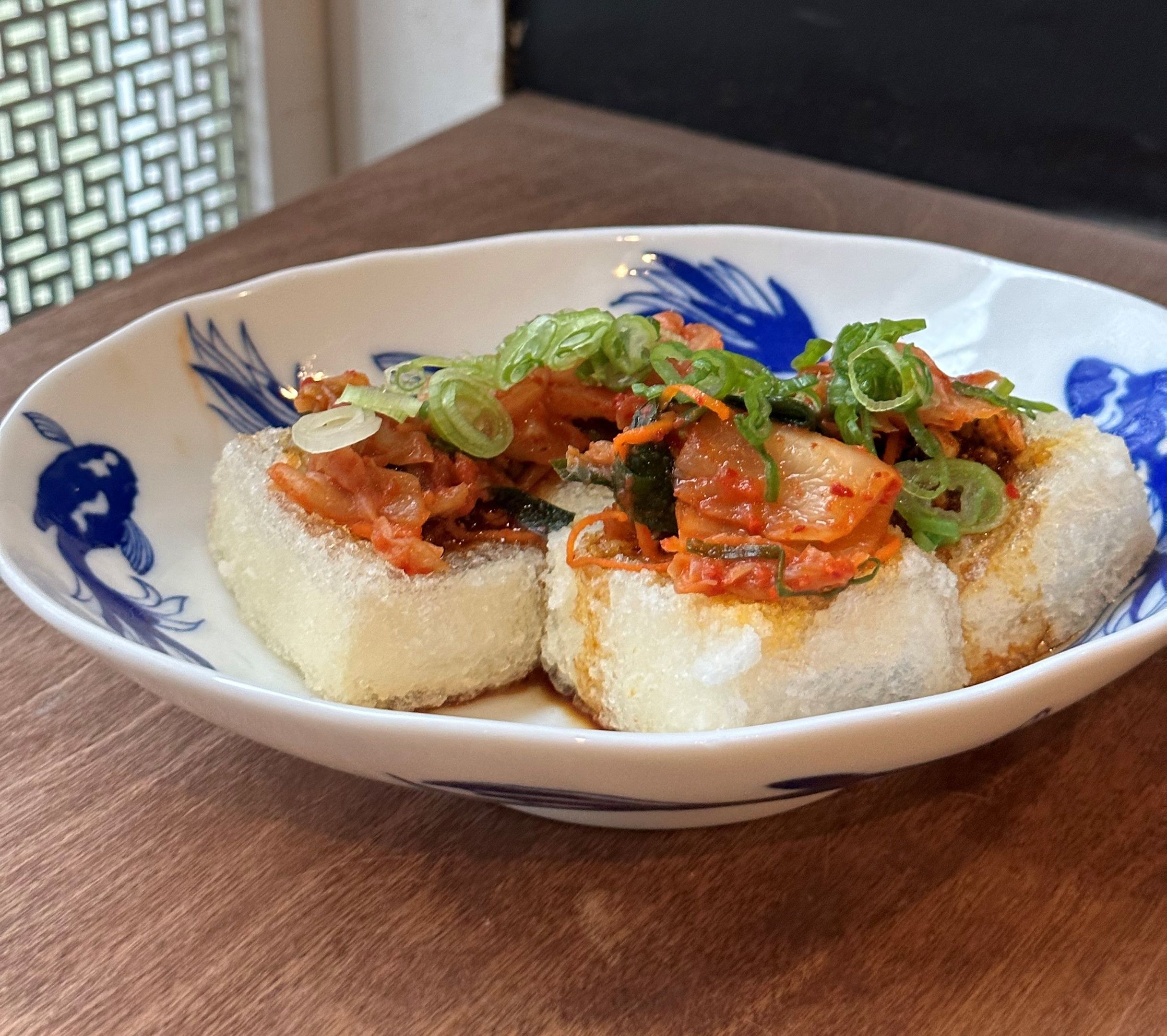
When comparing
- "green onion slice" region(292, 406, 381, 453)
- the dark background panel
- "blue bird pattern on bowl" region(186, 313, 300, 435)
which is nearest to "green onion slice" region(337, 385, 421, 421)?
"green onion slice" region(292, 406, 381, 453)

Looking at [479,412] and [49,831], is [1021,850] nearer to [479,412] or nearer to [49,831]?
[479,412]

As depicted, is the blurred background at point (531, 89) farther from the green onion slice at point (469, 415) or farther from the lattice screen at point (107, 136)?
the green onion slice at point (469, 415)

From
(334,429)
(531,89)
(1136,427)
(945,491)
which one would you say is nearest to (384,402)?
(334,429)

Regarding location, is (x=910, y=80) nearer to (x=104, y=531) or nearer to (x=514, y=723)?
(x=104, y=531)

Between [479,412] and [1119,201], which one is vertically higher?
[479,412]

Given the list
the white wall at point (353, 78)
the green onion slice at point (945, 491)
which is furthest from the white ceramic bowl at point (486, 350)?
the white wall at point (353, 78)

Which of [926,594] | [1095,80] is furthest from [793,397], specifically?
[1095,80]
